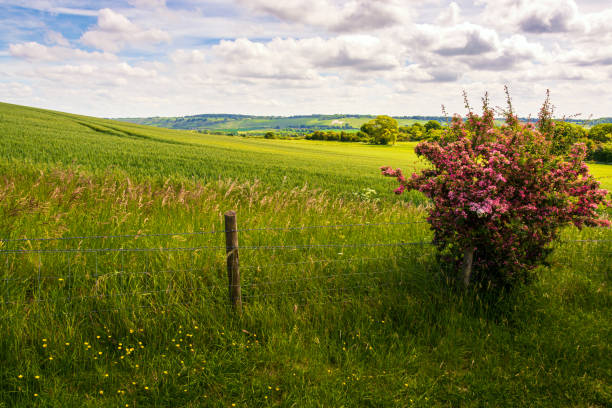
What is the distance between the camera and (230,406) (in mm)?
3658

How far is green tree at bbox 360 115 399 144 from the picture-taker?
9300cm

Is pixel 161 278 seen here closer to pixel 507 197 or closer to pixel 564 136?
pixel 507 197

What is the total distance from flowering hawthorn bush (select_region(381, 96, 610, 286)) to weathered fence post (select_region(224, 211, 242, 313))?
2371mm

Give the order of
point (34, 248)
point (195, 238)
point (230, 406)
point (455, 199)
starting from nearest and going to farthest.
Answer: point (230, 406), point (455, 199), point (34, 248), point (195, 238)

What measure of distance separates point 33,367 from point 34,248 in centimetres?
250

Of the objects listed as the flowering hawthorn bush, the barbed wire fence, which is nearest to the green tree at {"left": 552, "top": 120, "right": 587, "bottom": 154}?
the flowering hawthorn bush

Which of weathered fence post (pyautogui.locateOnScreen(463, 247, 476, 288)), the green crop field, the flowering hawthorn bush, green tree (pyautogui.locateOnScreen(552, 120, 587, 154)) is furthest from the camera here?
green tree (pyautogui.locateOnScreen(552, 120, 587, 154))

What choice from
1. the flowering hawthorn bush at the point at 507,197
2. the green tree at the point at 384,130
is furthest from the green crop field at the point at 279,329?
the green tree at the point at 384,130

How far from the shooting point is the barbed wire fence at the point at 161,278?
4758 mm

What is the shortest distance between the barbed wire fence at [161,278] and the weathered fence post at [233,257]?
0.01 metres

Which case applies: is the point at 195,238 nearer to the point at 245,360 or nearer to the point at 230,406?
the point at 245,360

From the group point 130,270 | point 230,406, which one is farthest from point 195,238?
point 230,406

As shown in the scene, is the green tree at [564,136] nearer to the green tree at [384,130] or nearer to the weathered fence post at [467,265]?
the weathered fence post at [467,265]

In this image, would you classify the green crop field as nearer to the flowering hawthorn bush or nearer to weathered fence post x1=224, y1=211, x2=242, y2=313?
weathered fence post x1=224, y1=211, x2=242, y2=313
